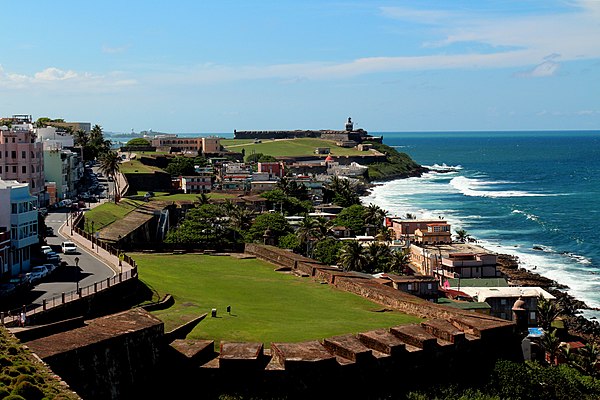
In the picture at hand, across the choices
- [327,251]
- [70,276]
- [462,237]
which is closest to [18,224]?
[70,276]

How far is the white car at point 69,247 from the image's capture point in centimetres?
4156

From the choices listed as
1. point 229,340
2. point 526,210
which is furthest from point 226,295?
point 526,210

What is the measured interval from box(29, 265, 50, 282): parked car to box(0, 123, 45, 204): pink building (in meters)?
34.6

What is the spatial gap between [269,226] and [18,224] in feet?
137

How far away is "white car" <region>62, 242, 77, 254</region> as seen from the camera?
41.6 metres


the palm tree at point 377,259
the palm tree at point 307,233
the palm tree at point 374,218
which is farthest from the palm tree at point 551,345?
the palm tree at point 374,218

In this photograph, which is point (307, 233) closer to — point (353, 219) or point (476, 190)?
point (353, 219)

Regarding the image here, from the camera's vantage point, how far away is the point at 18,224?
36.6 metres

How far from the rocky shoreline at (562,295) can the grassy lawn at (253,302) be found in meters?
23.1

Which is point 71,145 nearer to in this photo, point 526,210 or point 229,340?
point 526,210

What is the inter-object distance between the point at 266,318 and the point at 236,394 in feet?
21.0

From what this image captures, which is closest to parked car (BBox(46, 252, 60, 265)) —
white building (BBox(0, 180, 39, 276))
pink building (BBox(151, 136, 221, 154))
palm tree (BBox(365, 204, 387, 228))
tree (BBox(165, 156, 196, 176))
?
white building (BBox(0, 180, 39, 276))

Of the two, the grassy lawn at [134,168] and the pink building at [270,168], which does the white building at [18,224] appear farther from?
the pink building at [270,168]

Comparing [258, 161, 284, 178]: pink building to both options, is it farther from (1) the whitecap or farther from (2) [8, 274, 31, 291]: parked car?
(2) [8, 274, 31, 291]: parked car
